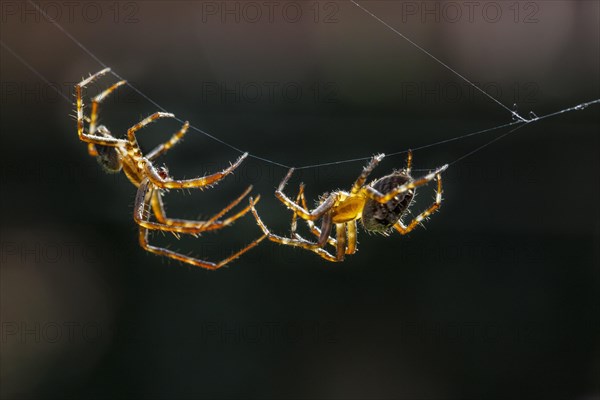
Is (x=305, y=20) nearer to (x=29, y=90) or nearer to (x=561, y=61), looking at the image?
(x=561, y=61)

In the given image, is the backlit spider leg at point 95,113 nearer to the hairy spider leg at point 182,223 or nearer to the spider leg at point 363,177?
the hairy spider leg at point 182,223

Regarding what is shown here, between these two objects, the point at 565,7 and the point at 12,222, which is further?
the point at 12,222

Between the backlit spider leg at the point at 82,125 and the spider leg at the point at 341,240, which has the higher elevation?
the backlit spider leg at the point at 82,125

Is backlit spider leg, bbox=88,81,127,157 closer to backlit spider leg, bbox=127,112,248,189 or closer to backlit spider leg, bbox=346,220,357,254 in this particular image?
backlit spider leg, bbox=127,112,248,189

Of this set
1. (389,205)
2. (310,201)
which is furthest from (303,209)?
(310,201)

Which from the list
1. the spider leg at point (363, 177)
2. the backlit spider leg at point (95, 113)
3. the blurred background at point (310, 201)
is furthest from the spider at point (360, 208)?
the blurred background at point (310, 201)

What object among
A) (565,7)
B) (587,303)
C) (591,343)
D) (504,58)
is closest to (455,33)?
(504,58)
